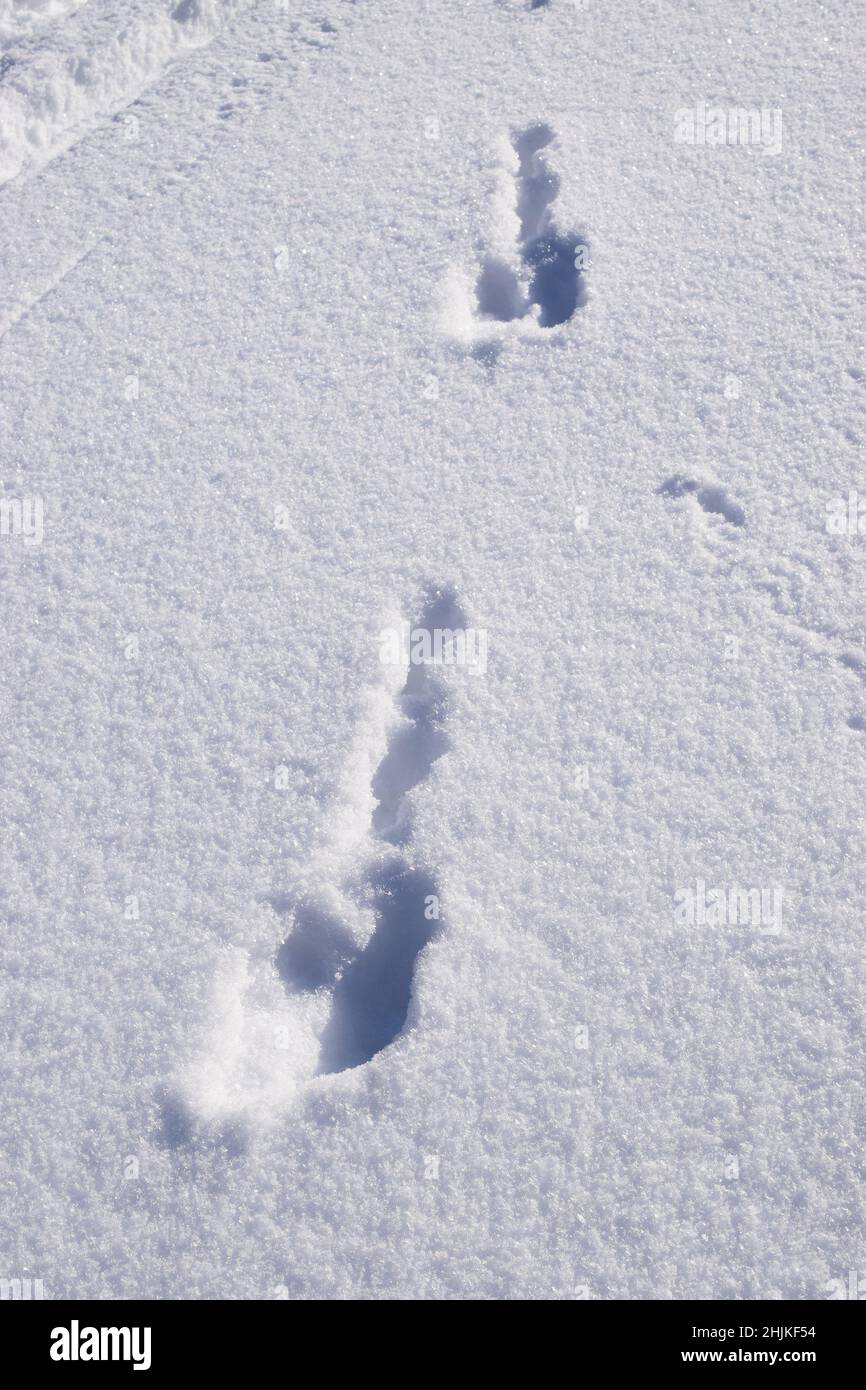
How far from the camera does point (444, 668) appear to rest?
2557 millimetres

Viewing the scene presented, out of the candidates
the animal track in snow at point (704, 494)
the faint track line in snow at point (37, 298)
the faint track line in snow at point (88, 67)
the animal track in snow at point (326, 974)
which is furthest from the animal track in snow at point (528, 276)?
the faint track line in snow at point (88, 67)

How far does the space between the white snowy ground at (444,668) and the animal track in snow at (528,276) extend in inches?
1.1

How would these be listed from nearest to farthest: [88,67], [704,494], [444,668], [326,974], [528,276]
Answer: [326,974], [444,668], [704,494], [528,276], [88,67]

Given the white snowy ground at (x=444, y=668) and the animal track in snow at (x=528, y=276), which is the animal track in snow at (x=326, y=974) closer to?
the white snowy ground at (x=444, y=668)

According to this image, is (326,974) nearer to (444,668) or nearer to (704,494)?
(444,668)

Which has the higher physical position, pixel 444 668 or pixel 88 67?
pixel 88 67

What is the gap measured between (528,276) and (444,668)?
1.38 metres

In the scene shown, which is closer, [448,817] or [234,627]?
[448,817]

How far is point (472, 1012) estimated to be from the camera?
2.16 metres

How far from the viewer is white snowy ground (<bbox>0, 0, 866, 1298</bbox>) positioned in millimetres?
2035

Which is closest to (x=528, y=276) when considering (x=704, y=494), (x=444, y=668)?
(x=704, y=494)

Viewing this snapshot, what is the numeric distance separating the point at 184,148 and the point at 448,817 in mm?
2599
